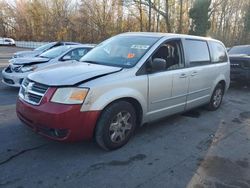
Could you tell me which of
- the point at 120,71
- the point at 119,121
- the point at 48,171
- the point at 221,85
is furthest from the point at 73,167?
the point at 221,85

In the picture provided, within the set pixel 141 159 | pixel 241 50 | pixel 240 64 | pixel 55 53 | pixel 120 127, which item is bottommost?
pixel 141 159

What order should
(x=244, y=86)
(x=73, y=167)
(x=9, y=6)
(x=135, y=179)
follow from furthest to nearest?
(x=9, y=6) → (x=244, y=86) → (x=73, y=167) → (x=135, y=179)

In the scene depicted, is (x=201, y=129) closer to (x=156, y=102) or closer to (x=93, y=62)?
(x=156, y=102)

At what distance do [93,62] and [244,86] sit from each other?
25.3 feet

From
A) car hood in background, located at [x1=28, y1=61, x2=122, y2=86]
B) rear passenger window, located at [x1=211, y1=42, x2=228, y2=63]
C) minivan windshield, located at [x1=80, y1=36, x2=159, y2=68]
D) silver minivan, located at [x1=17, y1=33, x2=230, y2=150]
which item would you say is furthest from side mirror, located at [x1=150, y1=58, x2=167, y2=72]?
rear passenger window, located at [x1=211, y1=42, x2=228, y2=63]

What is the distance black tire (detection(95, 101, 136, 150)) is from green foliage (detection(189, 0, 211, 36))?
2741cm

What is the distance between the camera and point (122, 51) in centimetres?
466

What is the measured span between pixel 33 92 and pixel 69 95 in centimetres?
62

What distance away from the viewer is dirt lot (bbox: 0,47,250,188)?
3.25m

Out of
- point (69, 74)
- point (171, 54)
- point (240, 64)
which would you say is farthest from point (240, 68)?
point (69, 74)

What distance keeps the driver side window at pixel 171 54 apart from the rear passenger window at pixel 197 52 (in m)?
0.29

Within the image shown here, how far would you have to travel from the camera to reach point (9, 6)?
5488 cm

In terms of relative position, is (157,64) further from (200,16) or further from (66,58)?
(200,16)

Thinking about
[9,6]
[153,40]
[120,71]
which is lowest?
[120,71]
